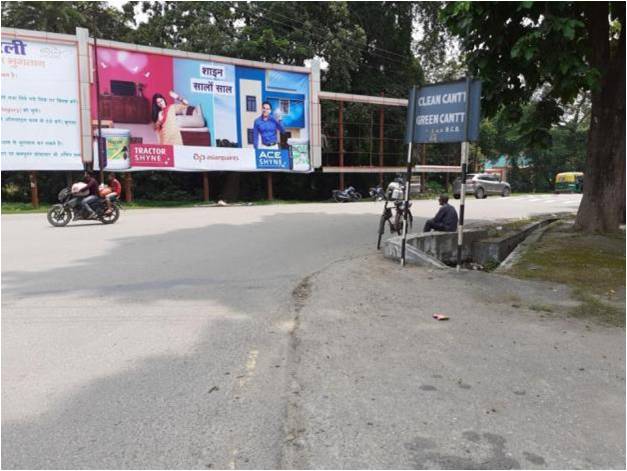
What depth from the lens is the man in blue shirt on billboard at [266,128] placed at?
1102 inches

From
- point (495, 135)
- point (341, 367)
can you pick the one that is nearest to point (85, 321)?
point (341, 367)

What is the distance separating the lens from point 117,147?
23969 mm

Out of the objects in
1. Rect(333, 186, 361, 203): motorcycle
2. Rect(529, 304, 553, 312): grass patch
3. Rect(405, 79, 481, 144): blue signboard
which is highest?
Rect(405, 79, 481, 144): blue signboard

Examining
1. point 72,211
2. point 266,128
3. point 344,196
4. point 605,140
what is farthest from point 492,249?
point 266,128

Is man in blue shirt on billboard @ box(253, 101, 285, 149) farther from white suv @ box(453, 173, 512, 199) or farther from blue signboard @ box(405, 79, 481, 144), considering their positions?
blue signboard @ box(405, 79, 481, 144)

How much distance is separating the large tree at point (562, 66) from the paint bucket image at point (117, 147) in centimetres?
1712

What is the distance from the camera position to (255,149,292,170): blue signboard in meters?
28.2

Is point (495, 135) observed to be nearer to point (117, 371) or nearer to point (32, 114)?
point (32, 114)

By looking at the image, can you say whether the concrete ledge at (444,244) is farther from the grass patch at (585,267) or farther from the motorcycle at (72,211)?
the motorcycle at (72,211)

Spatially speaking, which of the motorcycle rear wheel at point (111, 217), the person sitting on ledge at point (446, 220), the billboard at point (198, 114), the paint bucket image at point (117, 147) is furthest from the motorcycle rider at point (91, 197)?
the billboard at point (198, 114)

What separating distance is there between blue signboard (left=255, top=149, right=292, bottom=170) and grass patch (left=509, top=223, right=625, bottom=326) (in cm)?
1833

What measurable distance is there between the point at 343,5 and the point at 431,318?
100 ft

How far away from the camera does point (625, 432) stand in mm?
3270

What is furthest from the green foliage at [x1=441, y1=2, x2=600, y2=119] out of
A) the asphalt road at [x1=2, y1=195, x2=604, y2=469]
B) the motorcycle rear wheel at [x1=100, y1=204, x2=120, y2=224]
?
the motorcycle rear wheel at [x1=100, y1=204, x2=120, y2=224]
